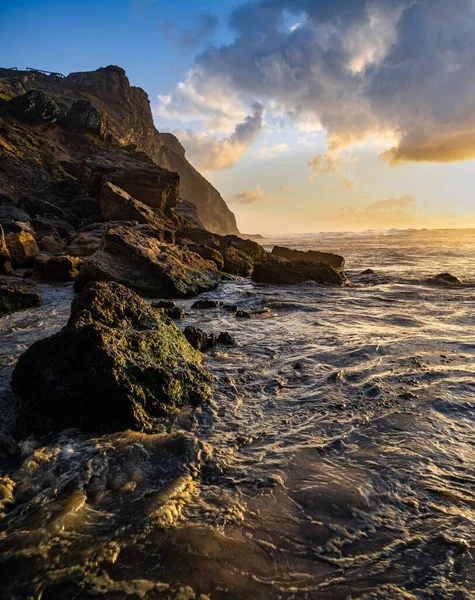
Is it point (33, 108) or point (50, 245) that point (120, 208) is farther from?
point (33, 108)

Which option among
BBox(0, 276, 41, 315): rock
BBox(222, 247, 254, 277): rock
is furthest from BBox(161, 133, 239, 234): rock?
BBox(0, 276, 41, 315): rock

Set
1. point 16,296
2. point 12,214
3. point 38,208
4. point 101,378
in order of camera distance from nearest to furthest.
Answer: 1. point 101,378
2. point 16,296
3. point 12,214
4. point 38,208

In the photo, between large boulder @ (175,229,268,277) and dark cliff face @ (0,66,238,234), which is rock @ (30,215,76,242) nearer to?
large boulder @ (175,229,268,277)

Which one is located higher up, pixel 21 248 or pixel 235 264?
pixel 21 248

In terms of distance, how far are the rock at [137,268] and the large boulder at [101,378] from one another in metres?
6.92

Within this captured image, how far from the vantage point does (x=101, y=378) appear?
3.93 meters

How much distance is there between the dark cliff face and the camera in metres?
32.6

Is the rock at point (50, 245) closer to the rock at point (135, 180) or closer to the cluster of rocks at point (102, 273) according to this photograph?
the cluster of rocks at point (102, 273)

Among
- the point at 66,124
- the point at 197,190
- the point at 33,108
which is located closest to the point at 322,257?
the point at 33,108

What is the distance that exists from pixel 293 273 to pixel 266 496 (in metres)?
14.7

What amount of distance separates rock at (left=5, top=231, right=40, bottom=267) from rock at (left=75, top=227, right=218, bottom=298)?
14.2 ft

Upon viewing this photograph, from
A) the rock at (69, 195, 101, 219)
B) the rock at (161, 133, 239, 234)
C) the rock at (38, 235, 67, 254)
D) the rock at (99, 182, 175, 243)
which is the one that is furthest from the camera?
the rock at (161, 133, 239, 234)

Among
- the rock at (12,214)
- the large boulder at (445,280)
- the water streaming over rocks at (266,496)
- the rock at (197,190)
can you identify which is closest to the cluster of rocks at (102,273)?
the rock at (12,214)

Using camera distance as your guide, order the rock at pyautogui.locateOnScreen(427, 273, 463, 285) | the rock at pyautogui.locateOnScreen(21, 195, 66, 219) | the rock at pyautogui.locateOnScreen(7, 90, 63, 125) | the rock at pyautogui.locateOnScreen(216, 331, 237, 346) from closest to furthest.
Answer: the rock at pyautogui.locateOnScreen(216, 331, 237, 346)
the rock at pyautogui.locateOnScreen(427, 273, 463, 285)
the rock at pyautogui.locateOnScreen(21, 195, 66, 219)
the rock at pyautogui.locateOnScreen(7, 90, 63, 125)
